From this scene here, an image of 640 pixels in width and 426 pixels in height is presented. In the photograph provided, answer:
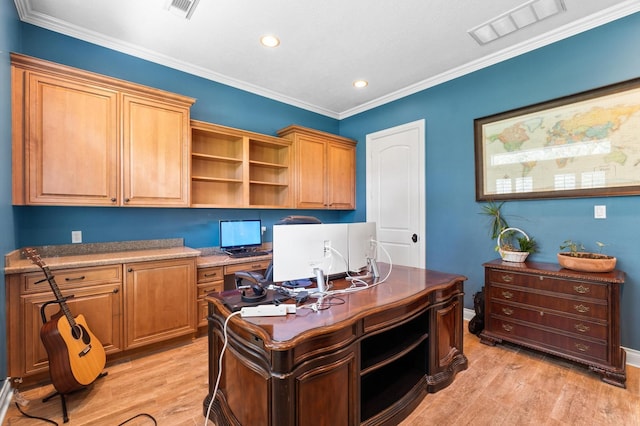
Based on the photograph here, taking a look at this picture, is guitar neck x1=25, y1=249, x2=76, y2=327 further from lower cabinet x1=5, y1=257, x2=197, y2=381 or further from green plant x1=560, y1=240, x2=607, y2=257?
green plant x1=560, y1=240, x2=607, y2=257

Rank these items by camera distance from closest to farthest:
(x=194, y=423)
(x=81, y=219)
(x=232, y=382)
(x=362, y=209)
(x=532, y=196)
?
1. (x=232, y=382)
2. (x=194, y=423)
3. (x=81, y=219)
4. (x=532, y=196)
5. (x=362, y=209)

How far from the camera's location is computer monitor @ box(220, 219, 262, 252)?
337 cm

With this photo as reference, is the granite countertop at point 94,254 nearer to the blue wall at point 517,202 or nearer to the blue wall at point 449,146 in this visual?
the blue wall at point 449,146

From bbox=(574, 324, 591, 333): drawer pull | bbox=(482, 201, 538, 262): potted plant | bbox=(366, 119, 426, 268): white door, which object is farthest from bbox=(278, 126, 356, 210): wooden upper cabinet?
bbox=(574, 324, 591, 333): drawer pull

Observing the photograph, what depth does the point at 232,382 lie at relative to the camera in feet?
5.10

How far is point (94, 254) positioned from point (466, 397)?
334 cm

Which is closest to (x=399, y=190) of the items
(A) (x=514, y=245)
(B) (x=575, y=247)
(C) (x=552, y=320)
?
(A) (x=514, y=245)

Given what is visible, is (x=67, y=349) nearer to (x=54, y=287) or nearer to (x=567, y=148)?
(x=54, y=287)

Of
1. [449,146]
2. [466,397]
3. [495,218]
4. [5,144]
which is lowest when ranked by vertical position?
[466,397]

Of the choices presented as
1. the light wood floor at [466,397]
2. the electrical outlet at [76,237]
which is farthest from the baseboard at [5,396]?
the electrical outlet at [76,237]

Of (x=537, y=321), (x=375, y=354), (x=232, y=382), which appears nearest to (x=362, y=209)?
(x=537, y=321)

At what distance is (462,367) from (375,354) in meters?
1.03

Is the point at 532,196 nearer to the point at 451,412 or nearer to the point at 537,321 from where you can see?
the point at 537,321

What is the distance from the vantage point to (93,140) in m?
2.46
